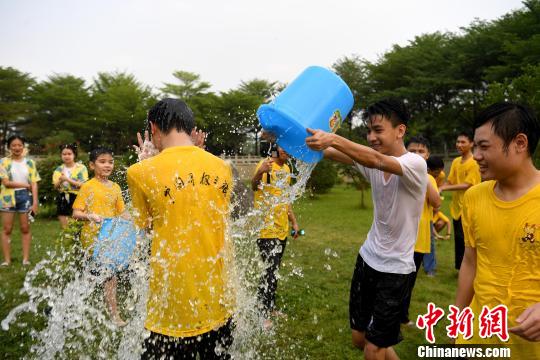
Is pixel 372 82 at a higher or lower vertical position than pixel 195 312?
higher

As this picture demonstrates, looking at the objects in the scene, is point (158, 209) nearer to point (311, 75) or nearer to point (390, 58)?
point (311, 75)

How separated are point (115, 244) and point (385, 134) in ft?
8.67

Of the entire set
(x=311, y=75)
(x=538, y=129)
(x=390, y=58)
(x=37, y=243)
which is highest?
(x=390, y=58)

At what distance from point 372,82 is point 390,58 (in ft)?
10.6

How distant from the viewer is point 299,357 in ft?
12.6

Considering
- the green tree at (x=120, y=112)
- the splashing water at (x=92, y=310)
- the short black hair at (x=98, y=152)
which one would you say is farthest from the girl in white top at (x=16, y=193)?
the green tree at (x=120, y=112)

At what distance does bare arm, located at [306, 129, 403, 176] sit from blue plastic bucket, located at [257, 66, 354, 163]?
137mm

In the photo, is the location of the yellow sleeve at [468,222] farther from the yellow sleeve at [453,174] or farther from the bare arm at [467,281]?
the yellow sleeve at [453,174]

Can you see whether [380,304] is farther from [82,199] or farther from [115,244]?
[82,199]

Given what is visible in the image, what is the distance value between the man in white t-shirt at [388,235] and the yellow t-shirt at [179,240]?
1168mm

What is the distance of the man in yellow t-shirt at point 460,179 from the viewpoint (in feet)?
19.5

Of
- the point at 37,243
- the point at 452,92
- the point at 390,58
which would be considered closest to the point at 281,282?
the point at 37,243

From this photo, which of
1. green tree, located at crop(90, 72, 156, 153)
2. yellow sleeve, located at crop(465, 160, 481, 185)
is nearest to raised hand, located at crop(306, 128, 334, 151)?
yellow sleeve, located at crop(465, 160, 481, 185)

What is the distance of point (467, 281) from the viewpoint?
238 centimetres
